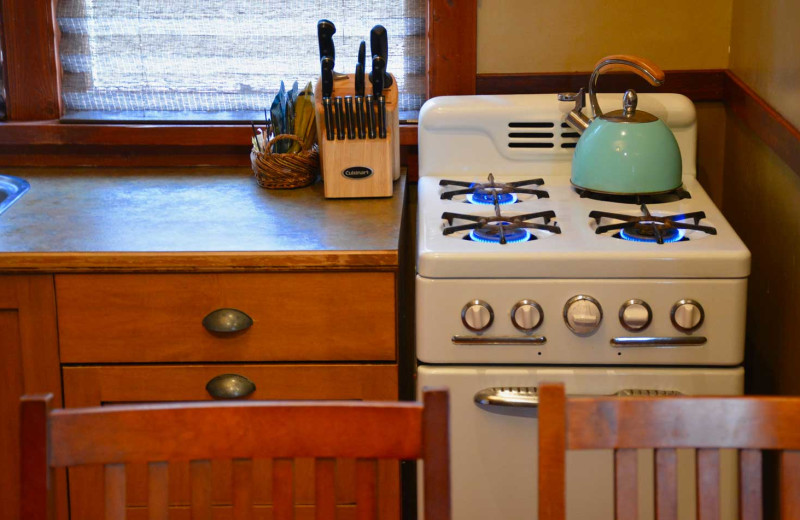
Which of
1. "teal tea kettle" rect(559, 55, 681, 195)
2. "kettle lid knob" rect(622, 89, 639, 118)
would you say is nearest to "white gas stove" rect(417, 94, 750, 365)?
"teal tea kettle" rect(559, 55, 681, 195)

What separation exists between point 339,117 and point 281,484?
3.99 feet

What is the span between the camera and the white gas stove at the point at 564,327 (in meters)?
1.81

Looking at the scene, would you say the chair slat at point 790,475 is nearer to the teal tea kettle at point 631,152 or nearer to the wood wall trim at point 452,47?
the teal tea kettle at point 631,152

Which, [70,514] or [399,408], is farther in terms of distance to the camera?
[70,514]

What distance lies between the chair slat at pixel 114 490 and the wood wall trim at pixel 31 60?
1.71 metres

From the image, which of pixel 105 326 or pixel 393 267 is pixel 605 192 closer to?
pixel 393 267

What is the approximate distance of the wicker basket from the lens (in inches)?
89.4

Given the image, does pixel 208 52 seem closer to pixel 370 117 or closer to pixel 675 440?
pixel 370 117

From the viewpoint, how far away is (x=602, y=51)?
8.20 feet

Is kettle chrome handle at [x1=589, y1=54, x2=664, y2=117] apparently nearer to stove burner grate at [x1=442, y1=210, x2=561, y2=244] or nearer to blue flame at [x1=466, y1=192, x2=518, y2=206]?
blue flame at [x1=466, y1=192, x2=518, y2=206]

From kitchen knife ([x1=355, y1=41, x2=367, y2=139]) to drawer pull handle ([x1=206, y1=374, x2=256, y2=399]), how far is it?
1.96 feet

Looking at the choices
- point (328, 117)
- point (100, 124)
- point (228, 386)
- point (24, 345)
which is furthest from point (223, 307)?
point (100, 124)

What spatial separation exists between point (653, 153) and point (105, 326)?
1.14 m

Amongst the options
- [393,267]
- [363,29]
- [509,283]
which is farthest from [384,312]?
[363,29]
